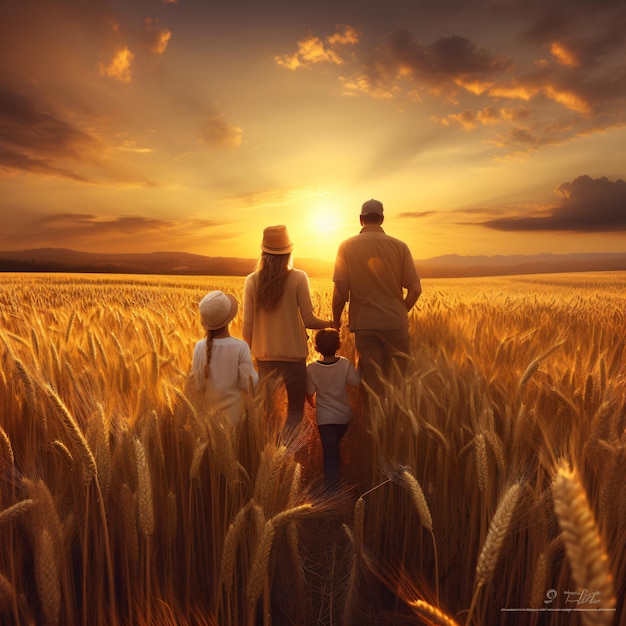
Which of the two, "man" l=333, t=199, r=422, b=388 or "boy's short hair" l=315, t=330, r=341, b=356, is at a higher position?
"man" l=333, t=199, r=422, b=388

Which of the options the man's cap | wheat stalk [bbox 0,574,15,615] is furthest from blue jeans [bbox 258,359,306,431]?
wheat stalk [bbox 0,574,15,615]

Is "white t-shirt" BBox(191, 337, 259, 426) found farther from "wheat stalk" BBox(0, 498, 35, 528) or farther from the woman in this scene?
"wheat stalk" BBox(0, 498, 35, 528)

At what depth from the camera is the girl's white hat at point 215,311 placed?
2.46 m

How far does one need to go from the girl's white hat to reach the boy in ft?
2.66

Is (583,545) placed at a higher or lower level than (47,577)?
higher

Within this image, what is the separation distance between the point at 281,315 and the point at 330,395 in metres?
0.65

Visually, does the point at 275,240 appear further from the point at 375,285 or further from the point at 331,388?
the point at 331,388

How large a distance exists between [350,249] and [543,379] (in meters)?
1.69

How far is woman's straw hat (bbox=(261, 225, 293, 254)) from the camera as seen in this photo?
2916 mm

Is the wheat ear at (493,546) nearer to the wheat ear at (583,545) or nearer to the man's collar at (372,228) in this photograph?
the wheat ear at (583,545)

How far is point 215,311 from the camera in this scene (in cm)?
248

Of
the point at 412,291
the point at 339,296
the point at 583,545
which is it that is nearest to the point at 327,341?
the point at 339,296

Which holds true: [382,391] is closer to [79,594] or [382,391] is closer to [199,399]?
[199,399]

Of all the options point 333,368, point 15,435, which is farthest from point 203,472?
point 333,368
